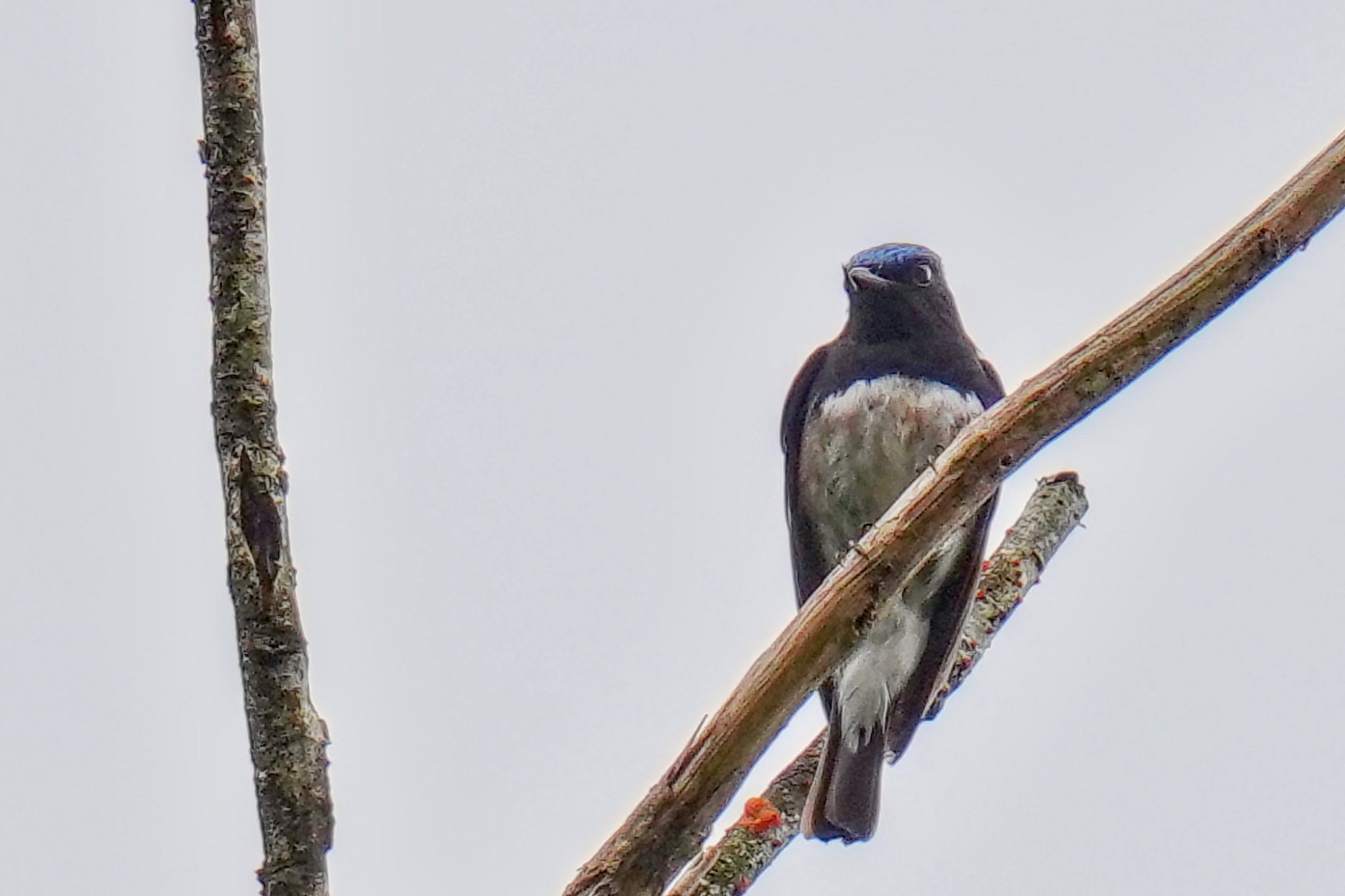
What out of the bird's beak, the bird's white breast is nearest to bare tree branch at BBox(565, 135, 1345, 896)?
the bird's white breast

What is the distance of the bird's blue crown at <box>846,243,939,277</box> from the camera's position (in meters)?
6.62

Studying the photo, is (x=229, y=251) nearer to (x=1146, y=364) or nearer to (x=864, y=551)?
(x=864, y=551)

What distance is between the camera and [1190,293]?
345cm

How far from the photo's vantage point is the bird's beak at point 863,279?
6.51m

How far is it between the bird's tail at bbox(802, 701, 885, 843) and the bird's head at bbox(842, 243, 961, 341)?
1.74m

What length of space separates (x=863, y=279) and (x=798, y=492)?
0.96 meters

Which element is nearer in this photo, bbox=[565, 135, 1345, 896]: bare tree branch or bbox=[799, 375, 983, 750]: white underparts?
bbox=[565, 135, 1345, 896]: bare tree branch

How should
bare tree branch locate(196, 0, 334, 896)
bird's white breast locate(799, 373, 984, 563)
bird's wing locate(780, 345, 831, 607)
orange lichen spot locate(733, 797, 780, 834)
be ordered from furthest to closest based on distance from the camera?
bird's wing locate(780, 345, 831, 607) → bird's white breast locate(799, 373, 984, 563) → orange lichen spot locate(733, 797, 780, 834) → bare tree branch locate(196, 0, 334, 896)

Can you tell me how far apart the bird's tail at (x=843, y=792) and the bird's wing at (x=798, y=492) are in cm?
108

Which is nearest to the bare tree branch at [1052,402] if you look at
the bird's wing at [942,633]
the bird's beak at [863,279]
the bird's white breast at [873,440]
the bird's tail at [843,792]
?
the bird's tail at [843,792]

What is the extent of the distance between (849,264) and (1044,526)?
58.1 inches

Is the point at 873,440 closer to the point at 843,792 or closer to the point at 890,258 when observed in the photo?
the point at 890,258

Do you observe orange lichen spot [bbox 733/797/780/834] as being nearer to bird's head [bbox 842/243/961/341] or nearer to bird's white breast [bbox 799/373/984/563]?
bird's white breast [bbox 799/373/984/563]

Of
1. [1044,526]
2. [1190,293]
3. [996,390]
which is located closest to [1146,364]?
[1190,293]
